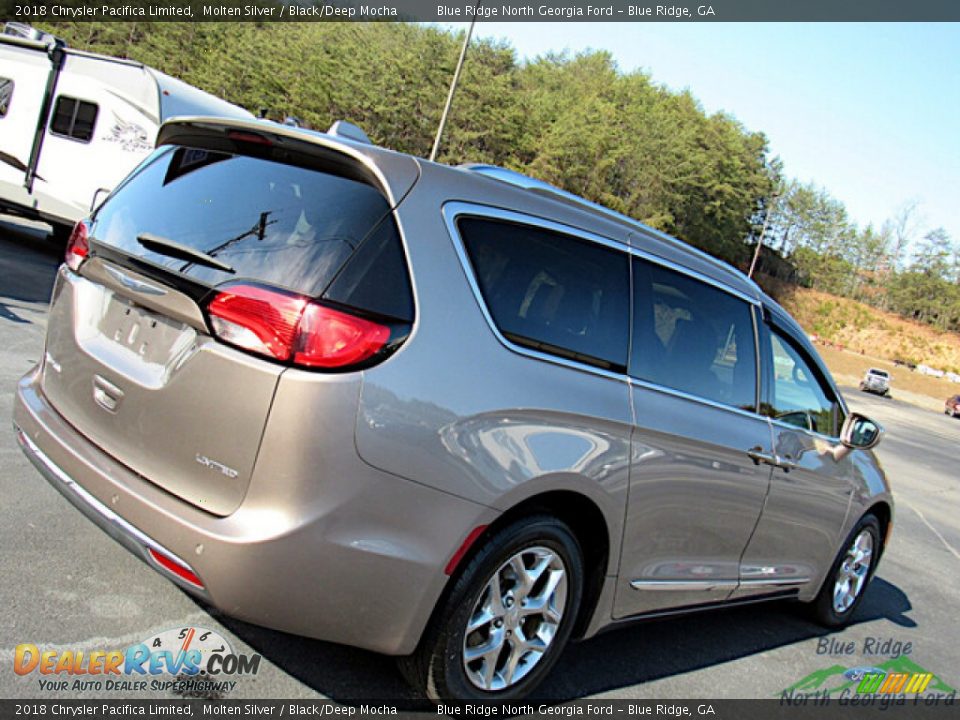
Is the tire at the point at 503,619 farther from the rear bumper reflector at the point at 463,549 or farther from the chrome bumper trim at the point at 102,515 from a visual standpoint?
the chrome bumper trim at the point at 102,515

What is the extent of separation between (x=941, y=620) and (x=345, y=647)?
4522 millimetres

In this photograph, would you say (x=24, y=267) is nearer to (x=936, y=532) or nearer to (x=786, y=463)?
(x=786, y=463)

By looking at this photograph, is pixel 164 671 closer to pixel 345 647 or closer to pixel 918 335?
pixel 345 647

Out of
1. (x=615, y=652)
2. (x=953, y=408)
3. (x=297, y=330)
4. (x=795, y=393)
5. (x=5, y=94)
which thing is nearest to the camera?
(x=297, y=330)

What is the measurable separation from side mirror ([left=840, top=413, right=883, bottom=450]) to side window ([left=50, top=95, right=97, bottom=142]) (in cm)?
1126

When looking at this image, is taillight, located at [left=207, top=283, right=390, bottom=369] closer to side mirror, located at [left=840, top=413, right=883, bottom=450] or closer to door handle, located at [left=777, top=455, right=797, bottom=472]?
door handle, located at [left=777, top=455, right=797, bottom=472]

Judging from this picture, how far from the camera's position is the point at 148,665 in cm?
279

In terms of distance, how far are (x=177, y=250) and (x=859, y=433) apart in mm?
3818

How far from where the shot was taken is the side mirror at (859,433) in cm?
454

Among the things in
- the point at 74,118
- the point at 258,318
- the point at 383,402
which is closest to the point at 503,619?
the point at 383,402

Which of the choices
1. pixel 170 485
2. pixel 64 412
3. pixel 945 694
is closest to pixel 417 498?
pixel 170 485

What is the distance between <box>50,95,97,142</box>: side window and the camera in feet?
38.6

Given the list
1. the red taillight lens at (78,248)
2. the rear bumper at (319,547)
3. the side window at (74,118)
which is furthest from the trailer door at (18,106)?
the rear bumper at (319,547)

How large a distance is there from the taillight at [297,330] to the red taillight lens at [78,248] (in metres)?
1.06
